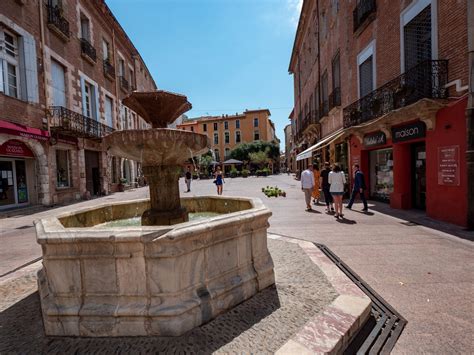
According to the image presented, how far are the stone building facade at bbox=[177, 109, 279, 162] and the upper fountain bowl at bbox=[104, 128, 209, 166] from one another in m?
56.5

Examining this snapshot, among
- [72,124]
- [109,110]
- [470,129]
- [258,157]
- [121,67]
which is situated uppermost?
[121,67]

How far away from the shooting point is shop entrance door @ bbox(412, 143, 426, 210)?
861 cm

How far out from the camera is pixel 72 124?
566 inches

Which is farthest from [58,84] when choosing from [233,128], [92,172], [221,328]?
[233,128]

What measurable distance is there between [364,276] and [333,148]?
12618 millimetres

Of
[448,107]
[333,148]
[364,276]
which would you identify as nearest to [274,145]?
[333,148]

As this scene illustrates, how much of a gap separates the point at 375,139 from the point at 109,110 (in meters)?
19.7

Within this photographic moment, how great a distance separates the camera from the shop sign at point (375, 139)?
9.97 meters

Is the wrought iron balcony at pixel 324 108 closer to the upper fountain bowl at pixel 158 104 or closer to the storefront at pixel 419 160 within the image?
the storefront at pixel 419 160

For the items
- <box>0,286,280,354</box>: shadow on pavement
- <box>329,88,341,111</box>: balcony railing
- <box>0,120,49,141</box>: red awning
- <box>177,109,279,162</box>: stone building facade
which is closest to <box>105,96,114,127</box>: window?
<box>0,120,49,141</box>: red awning

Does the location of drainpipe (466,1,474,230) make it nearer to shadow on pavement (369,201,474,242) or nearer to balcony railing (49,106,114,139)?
shadow on pavement (369,201,474,242)

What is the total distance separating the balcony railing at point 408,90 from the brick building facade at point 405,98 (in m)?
0.02

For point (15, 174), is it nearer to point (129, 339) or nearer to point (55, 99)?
point (55, 99)

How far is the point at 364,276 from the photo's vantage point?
12.2ft
